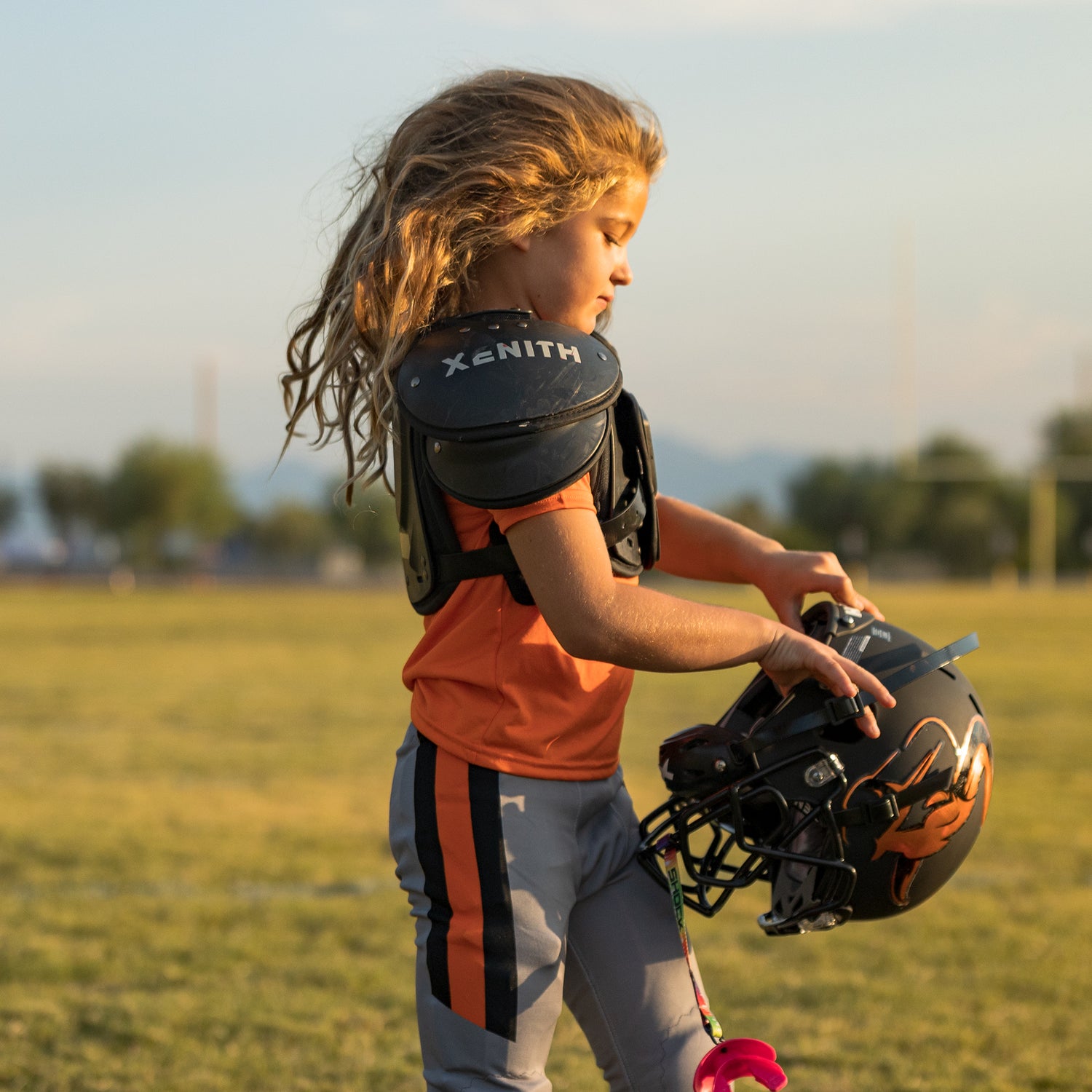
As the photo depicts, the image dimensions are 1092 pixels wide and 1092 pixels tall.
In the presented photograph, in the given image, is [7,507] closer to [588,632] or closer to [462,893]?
[462,893]

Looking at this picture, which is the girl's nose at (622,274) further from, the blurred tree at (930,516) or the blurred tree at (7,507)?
the blurred tree at (7,507)

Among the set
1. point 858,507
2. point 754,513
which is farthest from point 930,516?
point 754,513

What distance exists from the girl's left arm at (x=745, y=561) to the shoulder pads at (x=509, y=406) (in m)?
0.43

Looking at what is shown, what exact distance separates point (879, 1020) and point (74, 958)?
244cm

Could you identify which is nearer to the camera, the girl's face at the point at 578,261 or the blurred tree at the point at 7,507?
the girl's face at the point at 578,261

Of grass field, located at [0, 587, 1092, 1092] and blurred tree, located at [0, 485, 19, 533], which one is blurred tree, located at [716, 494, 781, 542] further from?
grass field, located at [0, 587, 1092, 1092]

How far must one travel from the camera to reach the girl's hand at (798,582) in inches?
83.0

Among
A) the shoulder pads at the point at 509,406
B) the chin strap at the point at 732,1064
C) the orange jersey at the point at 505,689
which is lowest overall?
the chin strap at the point at 732,1064

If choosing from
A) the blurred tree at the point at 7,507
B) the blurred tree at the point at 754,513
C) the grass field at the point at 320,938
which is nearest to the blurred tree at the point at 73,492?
the blurred tree at the point at 7,507

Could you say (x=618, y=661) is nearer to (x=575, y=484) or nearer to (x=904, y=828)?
(x=575, y=484)

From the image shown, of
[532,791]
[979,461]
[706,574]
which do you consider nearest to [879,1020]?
[706,574]

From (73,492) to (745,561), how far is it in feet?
260

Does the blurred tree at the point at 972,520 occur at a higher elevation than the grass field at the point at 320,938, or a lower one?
lower

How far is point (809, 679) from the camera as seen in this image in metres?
1.91
